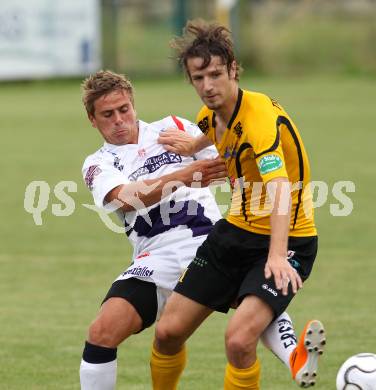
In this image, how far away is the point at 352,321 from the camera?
8.41 m

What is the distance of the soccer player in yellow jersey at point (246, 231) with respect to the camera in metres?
5.40

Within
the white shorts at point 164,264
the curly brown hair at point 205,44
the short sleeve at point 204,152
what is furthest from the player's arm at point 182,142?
the curly brown hair at point 205,44

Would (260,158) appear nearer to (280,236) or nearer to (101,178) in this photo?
(280,236)

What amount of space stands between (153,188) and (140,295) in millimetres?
602

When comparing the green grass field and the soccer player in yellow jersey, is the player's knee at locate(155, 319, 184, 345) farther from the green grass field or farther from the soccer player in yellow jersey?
the green grass field

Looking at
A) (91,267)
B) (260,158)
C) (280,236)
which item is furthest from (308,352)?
(91,267)

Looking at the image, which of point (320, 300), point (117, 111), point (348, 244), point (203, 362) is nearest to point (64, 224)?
point (348, 244)

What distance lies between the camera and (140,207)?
20.4 feet

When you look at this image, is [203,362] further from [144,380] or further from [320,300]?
[320,300]

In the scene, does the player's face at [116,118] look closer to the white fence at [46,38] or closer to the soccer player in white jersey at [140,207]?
the soccer player in white jersey at [140,207]

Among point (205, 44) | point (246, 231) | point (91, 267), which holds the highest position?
point (205, 44)

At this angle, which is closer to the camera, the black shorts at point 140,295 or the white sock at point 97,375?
the white sock at point 97,375

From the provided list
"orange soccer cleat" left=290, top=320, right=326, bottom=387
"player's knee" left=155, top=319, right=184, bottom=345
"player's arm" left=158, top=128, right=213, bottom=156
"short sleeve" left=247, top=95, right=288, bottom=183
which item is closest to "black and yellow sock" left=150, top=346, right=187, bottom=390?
"player's knee" left=155, top=319, right=184, bottom=345

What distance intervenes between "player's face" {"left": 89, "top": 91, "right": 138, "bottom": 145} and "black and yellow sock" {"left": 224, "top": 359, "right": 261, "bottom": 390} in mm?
1614
